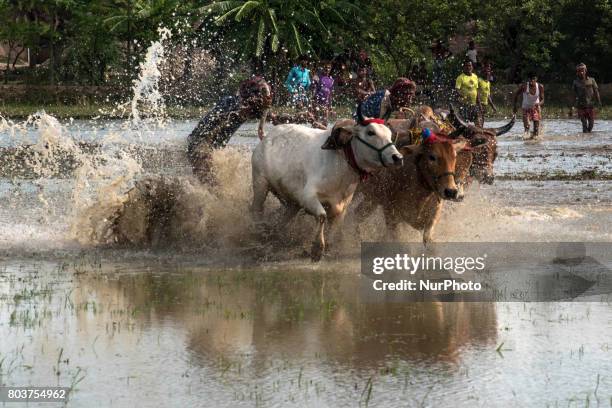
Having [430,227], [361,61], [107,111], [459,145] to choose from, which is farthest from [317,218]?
[361,61]

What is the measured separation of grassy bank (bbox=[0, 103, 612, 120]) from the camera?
31.1 meters

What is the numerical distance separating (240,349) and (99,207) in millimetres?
4560

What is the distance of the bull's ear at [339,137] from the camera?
9.98m

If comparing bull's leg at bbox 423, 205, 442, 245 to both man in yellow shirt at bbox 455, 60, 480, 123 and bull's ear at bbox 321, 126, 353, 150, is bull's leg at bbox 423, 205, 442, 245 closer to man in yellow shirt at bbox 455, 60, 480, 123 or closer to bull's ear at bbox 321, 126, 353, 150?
bull's ear at bbox 321, 126, 353, 150

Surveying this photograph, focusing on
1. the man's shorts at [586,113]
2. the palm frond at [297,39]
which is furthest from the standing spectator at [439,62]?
the man's shorts at [586,113]

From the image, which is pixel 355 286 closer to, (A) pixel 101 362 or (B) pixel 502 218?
(A) pixel 101 362

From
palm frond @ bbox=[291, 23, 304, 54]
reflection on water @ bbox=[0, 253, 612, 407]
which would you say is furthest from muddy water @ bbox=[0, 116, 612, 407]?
palm frond @ bbox=[291, 23, 304, 54]

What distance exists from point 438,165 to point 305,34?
29.0 m

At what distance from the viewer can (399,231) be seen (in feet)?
36.2

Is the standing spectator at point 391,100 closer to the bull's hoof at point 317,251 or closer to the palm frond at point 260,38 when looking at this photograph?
the bull's hoof at point 317,251

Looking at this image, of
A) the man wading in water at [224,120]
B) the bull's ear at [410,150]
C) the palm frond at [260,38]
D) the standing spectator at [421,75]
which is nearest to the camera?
the bull's ear at [410,150]

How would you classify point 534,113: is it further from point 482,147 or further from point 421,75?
point 482,147

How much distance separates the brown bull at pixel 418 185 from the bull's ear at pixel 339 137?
0.62m

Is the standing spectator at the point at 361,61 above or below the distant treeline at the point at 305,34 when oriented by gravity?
below
